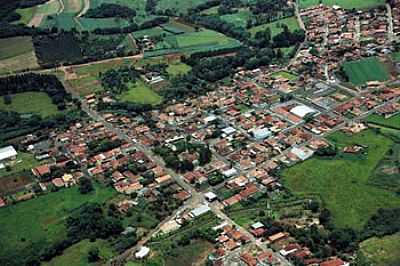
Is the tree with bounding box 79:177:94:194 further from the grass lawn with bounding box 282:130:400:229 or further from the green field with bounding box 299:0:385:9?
the green field with bounding box 299:0:385:9

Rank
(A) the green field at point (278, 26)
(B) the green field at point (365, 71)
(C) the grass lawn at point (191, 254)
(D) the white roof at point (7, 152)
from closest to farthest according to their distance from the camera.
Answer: (C) the grass lawn at point (191, 254) < (D) the white roof at point (7, 152) < (B) the green field at point (365, 71) < (A) the green field at point (278, 26)

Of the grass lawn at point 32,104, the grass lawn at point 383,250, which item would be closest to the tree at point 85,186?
the grass lawn at point 32,104

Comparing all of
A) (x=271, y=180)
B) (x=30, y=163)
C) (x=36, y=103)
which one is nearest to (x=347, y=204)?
(x=271, y=180)

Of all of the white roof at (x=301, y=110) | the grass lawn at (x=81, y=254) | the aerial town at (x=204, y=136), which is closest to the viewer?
the grass lawn at (x=81, y=254)

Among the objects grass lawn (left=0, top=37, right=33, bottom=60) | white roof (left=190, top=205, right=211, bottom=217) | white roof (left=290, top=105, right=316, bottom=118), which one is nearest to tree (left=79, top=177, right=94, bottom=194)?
white roof (left=190, top=205, right=211, bottom=217)

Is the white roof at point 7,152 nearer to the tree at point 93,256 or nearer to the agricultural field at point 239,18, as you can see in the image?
the tree at point 93,256
